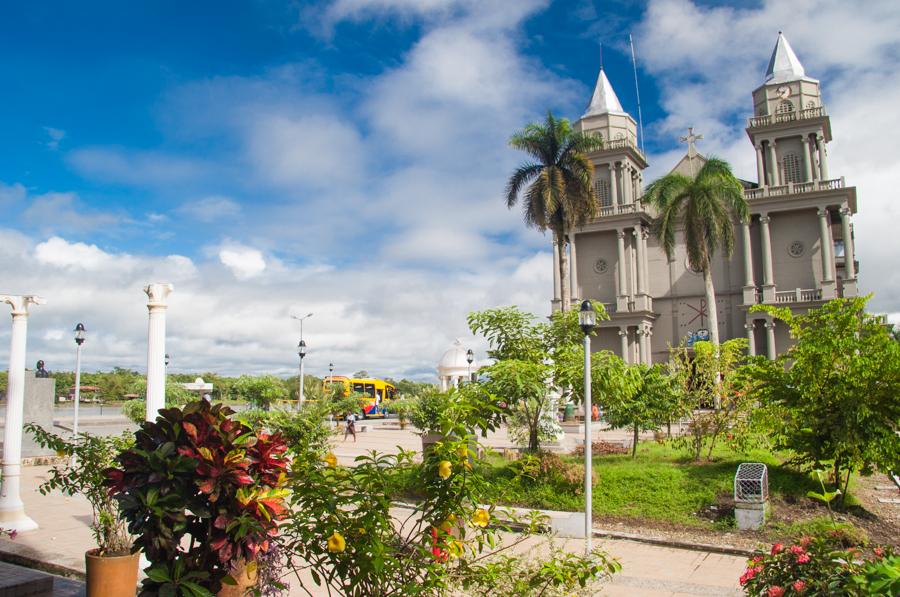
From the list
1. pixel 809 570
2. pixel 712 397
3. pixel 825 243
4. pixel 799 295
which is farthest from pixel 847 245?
pixel 809 570

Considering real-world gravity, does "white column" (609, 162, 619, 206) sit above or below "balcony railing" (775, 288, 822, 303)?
above

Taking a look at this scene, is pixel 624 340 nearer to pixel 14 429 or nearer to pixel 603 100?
pixel 603 100

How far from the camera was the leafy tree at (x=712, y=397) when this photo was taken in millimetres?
14008

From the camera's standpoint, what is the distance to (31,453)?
21.3m

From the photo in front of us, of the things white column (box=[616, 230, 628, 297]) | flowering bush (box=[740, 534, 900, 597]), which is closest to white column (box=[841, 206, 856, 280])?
white column (box=[616, 230, 628, 297])

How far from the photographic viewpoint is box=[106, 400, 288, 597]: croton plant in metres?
4.17

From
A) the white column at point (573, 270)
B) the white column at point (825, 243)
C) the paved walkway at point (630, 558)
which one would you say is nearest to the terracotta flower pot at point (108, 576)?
the paved walkway at point (630, 558)

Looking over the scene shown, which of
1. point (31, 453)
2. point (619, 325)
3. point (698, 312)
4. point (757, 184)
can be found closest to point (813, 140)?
point (757, 184)

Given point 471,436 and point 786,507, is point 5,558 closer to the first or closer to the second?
point 471,436

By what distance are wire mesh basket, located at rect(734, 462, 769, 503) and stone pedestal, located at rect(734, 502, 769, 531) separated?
0.08 meters

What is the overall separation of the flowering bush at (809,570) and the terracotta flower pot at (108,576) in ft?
17.9

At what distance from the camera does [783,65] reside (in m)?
46.0

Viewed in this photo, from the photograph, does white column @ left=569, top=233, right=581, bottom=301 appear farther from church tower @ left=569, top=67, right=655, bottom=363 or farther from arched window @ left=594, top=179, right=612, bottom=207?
arched window @ left=594, top=179, right=612, bottom=207

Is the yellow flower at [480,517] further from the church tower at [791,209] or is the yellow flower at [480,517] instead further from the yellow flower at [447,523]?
the church tower at [791,209]
